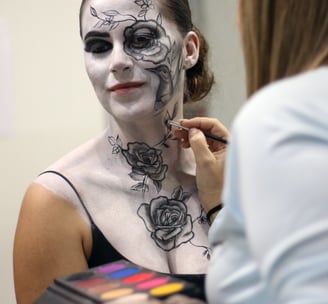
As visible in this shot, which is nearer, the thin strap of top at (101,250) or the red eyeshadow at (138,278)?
the red eyeshadow at (138,278)

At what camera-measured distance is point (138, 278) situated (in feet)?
1.83

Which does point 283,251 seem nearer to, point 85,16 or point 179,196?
point 179,196

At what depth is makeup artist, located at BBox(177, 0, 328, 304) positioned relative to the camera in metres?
0.40

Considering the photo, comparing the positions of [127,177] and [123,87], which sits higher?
[123,87]

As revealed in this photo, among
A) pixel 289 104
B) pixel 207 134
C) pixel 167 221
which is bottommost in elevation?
pixel 167 221

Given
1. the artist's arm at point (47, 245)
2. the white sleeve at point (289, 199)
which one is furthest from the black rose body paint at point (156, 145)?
the white sleeve at point (289, 199)

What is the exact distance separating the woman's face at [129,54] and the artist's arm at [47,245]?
18 centimetres

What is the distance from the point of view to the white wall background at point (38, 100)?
4.42 feet

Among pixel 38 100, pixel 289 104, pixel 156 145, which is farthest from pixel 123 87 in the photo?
pixel 289 104

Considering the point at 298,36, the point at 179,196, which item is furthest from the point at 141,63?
the point at 298,36

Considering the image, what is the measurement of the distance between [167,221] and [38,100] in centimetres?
54

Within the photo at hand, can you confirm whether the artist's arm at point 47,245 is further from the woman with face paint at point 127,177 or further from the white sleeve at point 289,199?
the white sleeve at point 289,199

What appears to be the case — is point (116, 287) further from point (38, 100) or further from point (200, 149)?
point (38, 100)

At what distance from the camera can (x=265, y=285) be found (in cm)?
44
